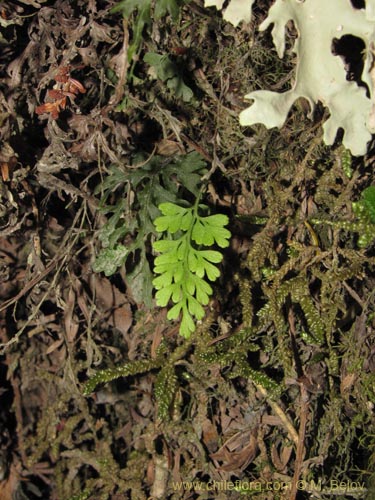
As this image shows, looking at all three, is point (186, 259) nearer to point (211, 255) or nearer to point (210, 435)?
point (211, 255)

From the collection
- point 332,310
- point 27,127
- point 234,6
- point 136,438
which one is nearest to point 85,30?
point 27,127

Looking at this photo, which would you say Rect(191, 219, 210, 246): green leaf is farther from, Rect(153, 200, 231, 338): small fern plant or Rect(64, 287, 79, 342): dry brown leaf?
Rect(64, 287, 79, 342): dry brown leaf

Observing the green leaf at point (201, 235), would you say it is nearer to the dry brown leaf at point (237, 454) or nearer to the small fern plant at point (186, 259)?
the small fern plant at point (186, 259)

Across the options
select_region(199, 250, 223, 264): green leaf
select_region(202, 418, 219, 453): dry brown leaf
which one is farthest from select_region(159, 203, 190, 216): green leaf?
select_region(202, 418, 219, 453): dry brown leaf

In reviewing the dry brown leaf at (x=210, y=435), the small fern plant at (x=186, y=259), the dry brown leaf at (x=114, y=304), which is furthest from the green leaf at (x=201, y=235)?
the dry brown leaf at (x=210, y=435)

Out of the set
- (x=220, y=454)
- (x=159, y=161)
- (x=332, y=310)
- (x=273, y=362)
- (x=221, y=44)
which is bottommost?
(x=220, y=454)

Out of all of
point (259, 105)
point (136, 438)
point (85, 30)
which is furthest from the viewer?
point (136, 438)

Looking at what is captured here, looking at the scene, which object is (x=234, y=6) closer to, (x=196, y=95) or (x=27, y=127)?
(x=196, y=95)

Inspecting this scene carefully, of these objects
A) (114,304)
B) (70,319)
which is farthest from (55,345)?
(114,304)
